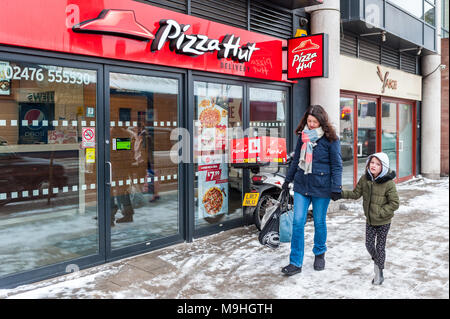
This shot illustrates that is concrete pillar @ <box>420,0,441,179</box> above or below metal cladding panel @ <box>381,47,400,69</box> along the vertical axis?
below

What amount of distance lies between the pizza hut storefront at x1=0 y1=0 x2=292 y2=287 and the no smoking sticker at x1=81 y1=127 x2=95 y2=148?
0.5 inches

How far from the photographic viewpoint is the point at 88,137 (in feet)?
16.6

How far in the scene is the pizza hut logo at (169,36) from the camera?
4.83 m

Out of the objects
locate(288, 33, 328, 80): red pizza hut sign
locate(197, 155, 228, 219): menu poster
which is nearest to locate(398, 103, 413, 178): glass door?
locate(288, 33, 328, 80): red pizza hut sign

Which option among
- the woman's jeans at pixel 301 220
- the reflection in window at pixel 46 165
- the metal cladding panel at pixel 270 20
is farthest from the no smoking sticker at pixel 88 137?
the metal cladding panel at pixel 270 20

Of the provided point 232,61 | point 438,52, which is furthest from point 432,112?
point 232,61

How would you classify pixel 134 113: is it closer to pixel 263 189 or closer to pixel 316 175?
pixel 263 189

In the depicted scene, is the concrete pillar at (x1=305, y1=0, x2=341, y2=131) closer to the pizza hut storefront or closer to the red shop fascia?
the red shop fascia

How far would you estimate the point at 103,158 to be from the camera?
515cm

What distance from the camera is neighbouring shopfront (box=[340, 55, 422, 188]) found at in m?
10.4

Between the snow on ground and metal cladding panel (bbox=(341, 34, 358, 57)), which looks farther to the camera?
metal cladding panel (bbox=(341, 34, 358, 57))

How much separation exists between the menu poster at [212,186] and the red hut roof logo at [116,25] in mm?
2190

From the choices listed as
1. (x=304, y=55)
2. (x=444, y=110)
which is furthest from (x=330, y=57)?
(x=444, y=110)

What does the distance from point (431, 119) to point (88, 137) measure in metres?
12.0
